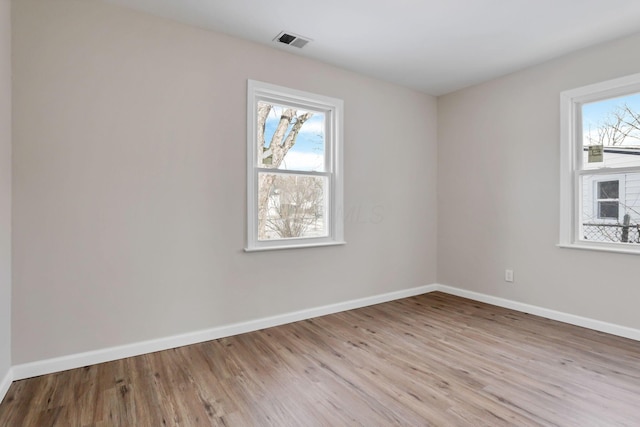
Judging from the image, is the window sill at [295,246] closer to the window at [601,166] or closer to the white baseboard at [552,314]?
the white baseboard at [552,314]

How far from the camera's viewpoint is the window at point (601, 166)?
2.93 metres

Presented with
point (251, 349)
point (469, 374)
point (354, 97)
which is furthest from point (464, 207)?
point (251, 349)

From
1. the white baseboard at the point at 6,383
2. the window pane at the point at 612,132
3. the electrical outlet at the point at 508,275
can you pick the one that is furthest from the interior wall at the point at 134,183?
the window pane at the point at 612,132

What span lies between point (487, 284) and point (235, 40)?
374 cm

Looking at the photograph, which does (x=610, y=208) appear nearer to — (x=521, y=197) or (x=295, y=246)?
(x=521, y=197)

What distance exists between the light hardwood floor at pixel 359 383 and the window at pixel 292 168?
977 mm

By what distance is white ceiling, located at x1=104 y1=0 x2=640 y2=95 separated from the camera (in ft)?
8.04

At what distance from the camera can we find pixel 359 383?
83.7 inches

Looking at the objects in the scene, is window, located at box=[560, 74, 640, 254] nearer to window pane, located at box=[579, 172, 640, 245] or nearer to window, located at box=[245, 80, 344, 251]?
window pane, located at box=[579, 172, 640, 245]

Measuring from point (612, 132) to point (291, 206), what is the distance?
3088mm

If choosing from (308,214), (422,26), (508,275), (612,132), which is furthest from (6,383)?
(612,132)

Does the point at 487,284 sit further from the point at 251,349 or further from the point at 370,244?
the point at 251,349

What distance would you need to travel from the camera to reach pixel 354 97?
369 cm

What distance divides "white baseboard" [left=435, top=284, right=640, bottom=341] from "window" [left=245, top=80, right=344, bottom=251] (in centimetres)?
181
